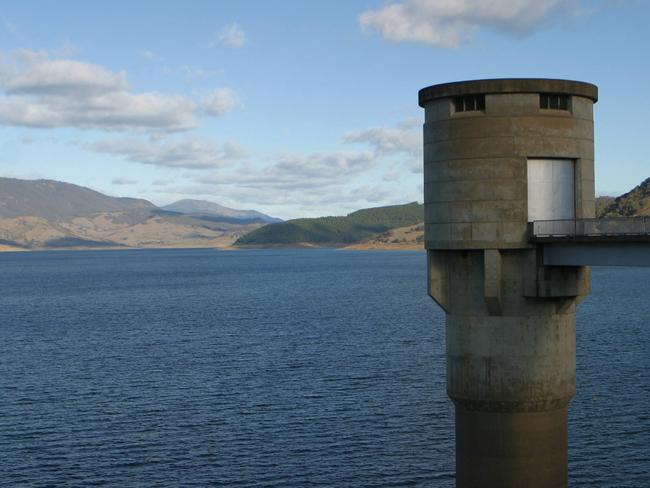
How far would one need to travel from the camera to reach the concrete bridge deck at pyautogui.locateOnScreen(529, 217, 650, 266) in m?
28.7

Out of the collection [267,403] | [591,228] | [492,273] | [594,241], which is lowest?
[267,403]

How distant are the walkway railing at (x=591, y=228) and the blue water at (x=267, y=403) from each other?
18473mm

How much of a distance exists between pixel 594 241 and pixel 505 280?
11.3 feet

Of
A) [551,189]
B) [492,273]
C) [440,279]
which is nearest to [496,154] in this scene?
[551,189]

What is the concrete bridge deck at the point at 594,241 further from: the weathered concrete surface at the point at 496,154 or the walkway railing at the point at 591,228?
the weathered concrete surface at the point at 496,154

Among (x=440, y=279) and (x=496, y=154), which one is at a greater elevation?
(x=496, y=154)

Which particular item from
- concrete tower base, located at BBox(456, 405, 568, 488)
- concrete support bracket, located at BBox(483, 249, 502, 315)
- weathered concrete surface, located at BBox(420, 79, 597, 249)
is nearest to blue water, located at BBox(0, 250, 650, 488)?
concrete tower base, located at BBox(456, 405, 568, 488)

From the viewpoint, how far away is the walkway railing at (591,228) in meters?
29.1

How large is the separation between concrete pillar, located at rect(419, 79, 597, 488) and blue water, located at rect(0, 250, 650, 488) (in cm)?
1419

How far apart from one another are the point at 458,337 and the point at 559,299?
3.93 metres

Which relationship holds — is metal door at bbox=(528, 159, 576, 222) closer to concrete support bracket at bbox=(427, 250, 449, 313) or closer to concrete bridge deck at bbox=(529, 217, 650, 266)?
concrete bridge deck at bbox=(529, 217, 650, 266)

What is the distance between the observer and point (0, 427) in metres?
55.7

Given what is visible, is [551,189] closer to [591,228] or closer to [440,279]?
[591,228]

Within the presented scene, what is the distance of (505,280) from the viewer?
31.0m
